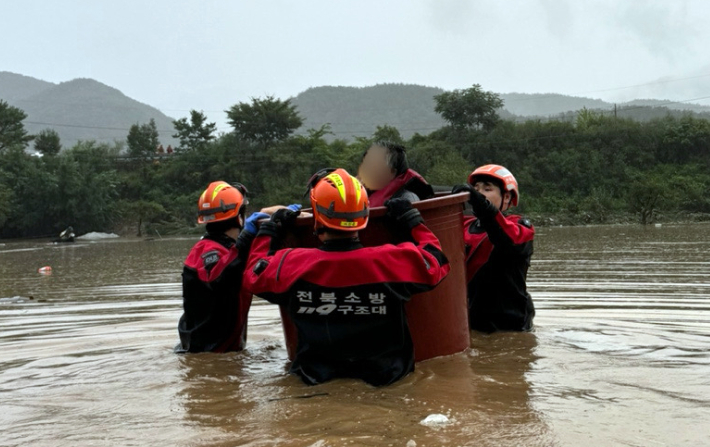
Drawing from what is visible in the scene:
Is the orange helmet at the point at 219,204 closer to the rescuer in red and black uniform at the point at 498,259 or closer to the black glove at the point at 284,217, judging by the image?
the black glove at the point at 284,217

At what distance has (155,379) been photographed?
4645 millimetres

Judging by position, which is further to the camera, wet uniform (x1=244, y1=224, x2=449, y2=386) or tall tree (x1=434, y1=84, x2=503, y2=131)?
tall tree (x1=434, y1=84, x2=503, y2=131)

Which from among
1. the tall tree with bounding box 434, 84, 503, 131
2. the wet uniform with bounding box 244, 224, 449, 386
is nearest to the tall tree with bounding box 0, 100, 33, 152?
the tall tree with bounding box 434, 84, 503, 131

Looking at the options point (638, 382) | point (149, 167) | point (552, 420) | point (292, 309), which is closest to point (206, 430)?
point (292, 309)

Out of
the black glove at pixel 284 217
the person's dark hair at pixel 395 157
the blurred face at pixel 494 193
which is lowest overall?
the black glove at pixel 284 217

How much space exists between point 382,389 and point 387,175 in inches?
54.0

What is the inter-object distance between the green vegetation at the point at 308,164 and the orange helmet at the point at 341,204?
33.2 meters

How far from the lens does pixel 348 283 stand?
12.8 feet

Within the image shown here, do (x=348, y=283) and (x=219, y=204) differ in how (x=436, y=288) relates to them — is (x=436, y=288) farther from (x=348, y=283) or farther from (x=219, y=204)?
(x=219, y=204)

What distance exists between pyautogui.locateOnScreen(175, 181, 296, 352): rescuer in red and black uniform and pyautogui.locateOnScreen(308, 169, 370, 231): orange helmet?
1.05 m

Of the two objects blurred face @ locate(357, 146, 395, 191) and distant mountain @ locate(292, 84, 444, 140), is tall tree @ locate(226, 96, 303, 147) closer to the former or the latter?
blurred face @ locate(357, 146, 395, 191)

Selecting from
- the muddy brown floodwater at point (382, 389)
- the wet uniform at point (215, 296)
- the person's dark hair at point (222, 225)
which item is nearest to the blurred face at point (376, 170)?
the wet uniform at point (215, 296)

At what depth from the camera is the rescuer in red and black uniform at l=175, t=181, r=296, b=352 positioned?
16.0 ft

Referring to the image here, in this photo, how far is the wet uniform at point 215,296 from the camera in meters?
4.71
